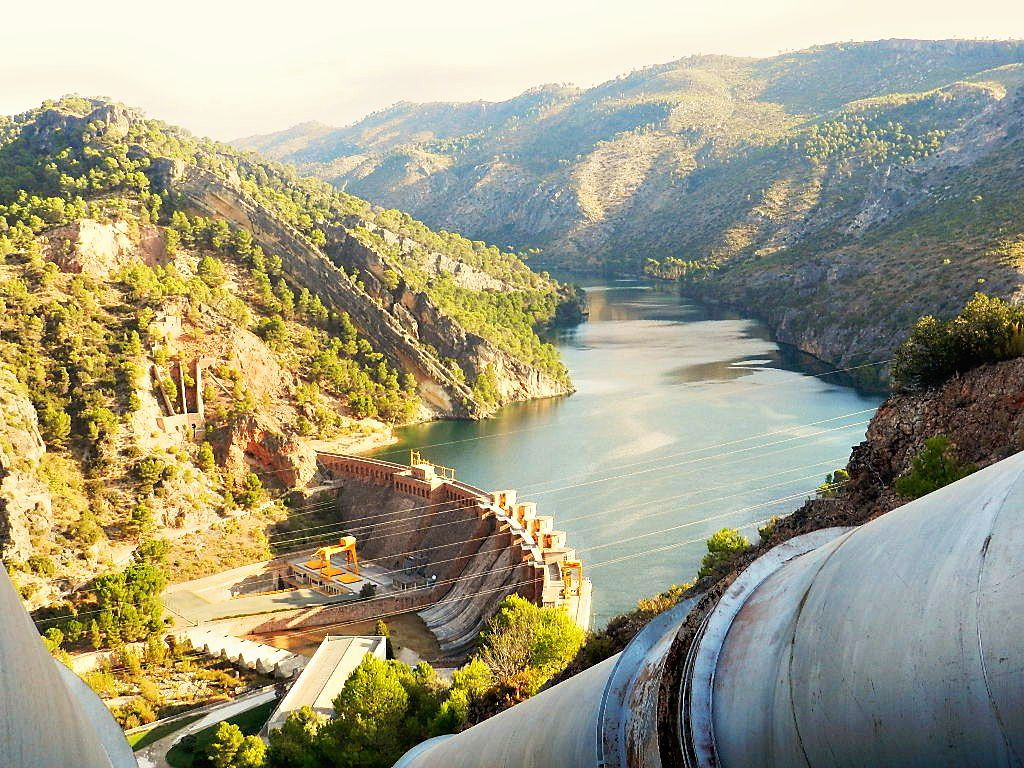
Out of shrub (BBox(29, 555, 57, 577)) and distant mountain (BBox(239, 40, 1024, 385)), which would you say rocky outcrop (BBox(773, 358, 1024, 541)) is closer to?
shrub (BBox(29, 555, 57, 577))

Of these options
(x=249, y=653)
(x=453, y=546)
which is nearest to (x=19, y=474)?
(x=249, y=653)

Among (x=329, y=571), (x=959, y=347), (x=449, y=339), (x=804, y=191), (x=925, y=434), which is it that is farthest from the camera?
(x=804, y=191)

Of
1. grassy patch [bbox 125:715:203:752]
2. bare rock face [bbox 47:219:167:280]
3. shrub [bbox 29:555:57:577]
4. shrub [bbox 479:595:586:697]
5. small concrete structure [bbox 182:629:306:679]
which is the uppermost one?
bare rock face [bbox 47:219:167:280]

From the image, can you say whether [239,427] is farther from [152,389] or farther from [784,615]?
[784,615]

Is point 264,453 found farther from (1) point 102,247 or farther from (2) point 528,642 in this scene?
(2) point 528,642

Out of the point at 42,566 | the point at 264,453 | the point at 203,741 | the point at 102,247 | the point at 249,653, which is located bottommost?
the point at 249,653

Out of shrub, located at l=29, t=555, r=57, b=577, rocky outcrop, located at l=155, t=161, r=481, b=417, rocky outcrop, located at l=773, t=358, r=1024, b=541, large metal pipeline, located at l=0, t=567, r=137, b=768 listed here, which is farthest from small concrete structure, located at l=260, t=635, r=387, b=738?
rocky outcrop, located at l=155, t=161, r=481, b=417
